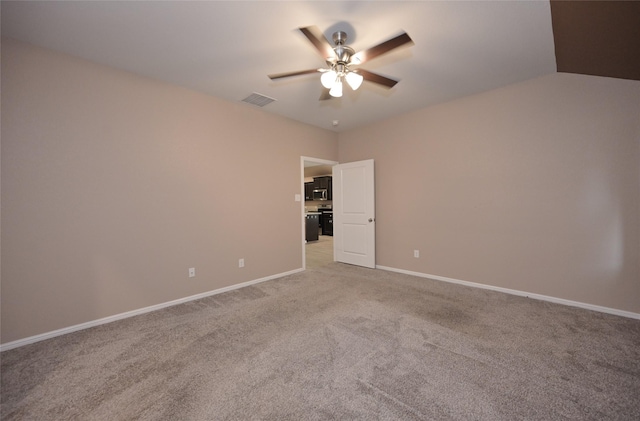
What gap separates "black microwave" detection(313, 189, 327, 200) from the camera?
30.0ft

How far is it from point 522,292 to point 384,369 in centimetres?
251

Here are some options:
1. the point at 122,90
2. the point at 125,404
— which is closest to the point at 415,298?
the point at 125,404

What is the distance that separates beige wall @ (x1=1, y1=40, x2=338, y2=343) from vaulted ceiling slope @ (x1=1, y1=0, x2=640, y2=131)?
14.5 inches

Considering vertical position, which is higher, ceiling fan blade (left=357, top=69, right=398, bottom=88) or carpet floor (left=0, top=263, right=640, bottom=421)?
ceiling fan blade (left=357, top=69, right=398, bottom=88)

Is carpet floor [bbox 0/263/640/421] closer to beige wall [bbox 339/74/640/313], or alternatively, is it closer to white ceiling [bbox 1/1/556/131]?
beige wall [bbox 339/74/640/313]

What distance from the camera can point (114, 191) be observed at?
2688 mm

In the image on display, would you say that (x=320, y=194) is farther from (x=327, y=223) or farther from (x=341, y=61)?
(x=341, y=61)

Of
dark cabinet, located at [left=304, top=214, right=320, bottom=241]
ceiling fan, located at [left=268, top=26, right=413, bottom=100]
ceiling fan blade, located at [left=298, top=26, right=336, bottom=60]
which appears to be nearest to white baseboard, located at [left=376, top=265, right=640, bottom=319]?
ceiling fan, located at [left=268, top=26, right=413, bottom=100]

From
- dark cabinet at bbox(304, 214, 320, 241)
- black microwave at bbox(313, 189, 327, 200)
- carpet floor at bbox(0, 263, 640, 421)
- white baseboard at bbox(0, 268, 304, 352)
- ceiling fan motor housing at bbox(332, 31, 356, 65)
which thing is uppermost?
ceiling fan motor housing at bbox(332, 31, 356, 65)

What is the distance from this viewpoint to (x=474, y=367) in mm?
1847

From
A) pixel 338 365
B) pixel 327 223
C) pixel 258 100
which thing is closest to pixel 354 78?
pixel 258 100

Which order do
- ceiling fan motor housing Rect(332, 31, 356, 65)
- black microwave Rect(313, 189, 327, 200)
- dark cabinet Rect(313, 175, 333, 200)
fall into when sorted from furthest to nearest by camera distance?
black microwave Rect(313, 189, 327, 200)
dark cabinet Rect(313, 175, 333, 200)
ceiling fan motor housing Rect(332, 31, 356, 65)

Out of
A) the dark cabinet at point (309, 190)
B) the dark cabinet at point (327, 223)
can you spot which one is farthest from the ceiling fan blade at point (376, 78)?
the dark cabinet at point (309, 190)

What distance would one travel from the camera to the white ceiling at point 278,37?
1897mm
